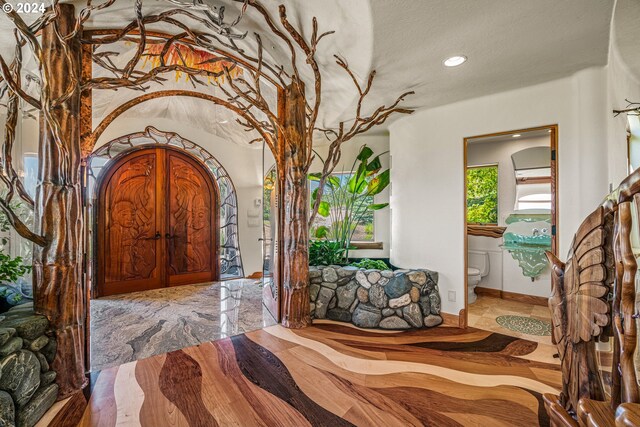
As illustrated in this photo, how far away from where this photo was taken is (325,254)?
12.1 feet

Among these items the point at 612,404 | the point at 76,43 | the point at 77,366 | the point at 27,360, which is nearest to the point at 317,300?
the point at 77,366

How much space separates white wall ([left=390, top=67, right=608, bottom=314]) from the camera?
2.50 m

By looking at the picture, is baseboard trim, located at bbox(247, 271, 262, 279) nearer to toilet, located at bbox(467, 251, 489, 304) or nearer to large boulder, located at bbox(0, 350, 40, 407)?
toilet, located at bbox(467, 251, 489, 304)

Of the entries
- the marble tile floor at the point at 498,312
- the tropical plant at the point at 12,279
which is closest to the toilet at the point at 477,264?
the marble tile floor at the point at 498,312

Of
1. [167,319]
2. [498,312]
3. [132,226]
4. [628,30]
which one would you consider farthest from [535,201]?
[132,226]

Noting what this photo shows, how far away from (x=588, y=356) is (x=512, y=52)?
7.21 ft

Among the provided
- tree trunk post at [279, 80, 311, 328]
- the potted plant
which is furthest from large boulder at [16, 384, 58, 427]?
tree trunk post at [279, 80, 311, 328]

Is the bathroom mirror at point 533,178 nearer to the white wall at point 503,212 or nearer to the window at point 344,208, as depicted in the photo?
the white wall at point 503,212

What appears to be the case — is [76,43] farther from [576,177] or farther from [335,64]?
[576,177]

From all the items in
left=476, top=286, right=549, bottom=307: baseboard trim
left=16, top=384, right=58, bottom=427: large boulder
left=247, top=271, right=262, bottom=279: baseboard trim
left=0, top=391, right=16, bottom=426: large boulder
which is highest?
left=0, top=391, right=16, bottom=426: large boulder

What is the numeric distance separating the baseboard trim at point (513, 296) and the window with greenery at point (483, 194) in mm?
1021

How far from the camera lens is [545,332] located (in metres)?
2.94

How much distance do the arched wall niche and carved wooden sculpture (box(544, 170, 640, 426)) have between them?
4703mm

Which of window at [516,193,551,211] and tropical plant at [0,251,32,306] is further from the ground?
window at [516,193,551,211]
